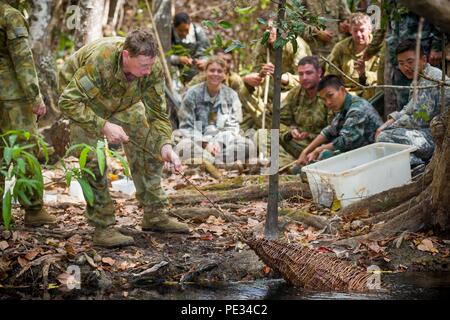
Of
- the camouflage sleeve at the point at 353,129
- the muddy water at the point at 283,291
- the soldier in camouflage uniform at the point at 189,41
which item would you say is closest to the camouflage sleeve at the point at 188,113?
the soldier in camouflage uniform at the point at 189,41

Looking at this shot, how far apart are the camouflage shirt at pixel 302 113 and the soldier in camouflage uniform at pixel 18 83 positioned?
3.64 metres

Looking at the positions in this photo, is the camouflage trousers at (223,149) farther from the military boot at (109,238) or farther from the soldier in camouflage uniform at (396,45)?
the military boot at (109,238)

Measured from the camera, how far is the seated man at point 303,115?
902 cm

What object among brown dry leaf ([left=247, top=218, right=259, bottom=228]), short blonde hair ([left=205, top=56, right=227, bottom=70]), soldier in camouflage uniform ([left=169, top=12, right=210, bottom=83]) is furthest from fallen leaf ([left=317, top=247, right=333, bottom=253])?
soldier in camouflage uniform ([left=169, top=12, right=210, bottom=83])

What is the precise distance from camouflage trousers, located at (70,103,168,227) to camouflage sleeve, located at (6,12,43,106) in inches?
24.1

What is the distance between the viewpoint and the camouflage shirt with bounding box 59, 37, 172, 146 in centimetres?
570

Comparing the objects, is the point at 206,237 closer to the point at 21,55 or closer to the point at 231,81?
the point at 21,55

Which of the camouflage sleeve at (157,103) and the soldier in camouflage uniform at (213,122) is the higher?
the camouflage sleeve at (157,103)

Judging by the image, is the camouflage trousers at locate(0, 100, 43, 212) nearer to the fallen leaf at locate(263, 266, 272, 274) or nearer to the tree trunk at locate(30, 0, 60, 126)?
the fallen leaf at locate(263, 266, 272, 274)

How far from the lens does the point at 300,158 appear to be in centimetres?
845

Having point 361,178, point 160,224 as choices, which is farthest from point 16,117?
point 361,178
